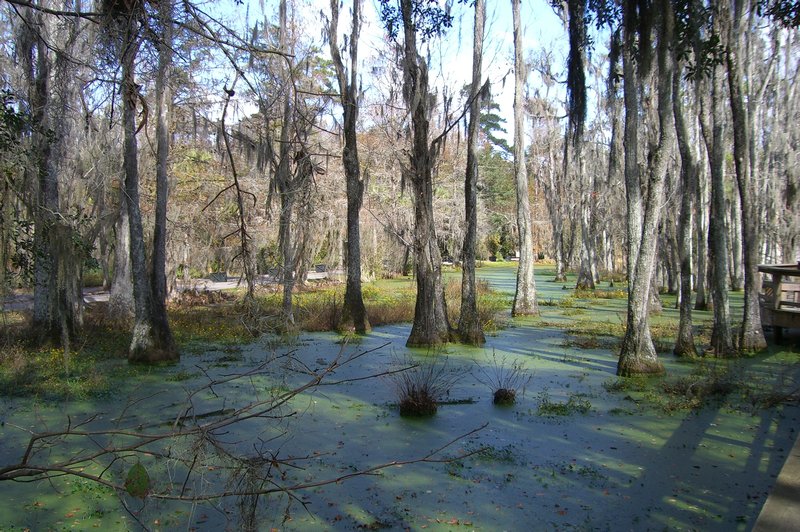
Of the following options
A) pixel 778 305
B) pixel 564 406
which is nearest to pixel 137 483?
pixel 564 406

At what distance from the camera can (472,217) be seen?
13898mm

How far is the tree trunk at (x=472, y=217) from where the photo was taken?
1370 cm

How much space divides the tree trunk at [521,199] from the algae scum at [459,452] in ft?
26.0

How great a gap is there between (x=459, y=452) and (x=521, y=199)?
13763 mm

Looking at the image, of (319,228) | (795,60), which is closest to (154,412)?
(319,228)

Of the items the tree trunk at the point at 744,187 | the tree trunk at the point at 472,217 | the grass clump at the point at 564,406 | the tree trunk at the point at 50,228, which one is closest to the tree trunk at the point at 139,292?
the tree trunk at the point at 50,228

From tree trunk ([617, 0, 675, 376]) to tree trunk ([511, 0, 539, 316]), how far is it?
9.14 metres

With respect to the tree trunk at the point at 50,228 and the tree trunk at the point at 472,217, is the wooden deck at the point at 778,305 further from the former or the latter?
the tree trunk at the point at 50,228

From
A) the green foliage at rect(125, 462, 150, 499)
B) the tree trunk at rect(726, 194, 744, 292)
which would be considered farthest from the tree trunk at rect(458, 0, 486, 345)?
the tree trunk at rect(726, 194, 744, 292)

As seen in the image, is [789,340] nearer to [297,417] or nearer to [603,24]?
[603,24]

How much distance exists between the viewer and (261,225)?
22.5 metres

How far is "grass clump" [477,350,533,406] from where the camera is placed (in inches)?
341

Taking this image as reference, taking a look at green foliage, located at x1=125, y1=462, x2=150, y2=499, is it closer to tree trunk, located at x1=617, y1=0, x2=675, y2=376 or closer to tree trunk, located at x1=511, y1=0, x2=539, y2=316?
tree trunk, located at x1=617, y1=0, x2=675, y2=376

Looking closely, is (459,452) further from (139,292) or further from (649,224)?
(139,292)
